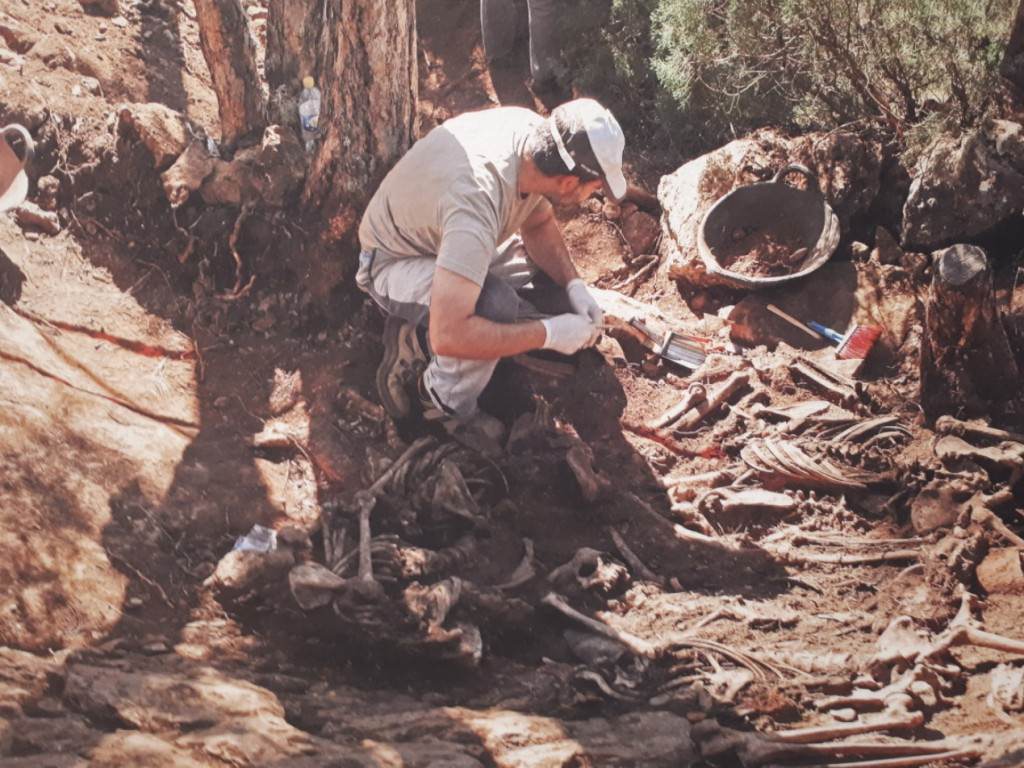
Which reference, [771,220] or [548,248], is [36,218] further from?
[771,220]

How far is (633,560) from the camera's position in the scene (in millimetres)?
3730

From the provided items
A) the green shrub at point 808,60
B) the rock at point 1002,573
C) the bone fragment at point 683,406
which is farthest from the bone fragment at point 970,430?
the green shrub at point 808,60

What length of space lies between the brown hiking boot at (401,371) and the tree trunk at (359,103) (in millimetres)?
758

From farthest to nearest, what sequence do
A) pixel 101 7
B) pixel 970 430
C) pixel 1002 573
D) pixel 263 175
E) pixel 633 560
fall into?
pixel 101 7
pixel 263 175
pixel 970 430
pixel 633 560
pixel 1002 573

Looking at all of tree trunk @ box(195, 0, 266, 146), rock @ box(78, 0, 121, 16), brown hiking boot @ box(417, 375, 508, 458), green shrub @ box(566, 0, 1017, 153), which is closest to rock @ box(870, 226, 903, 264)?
green shrub @ box(566, 0, 1017, 153)

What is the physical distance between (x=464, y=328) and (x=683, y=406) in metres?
1.42

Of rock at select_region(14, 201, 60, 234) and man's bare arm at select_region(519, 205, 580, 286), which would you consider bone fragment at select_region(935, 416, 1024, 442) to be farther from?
rock at select_region(14, 201, 60, 234)

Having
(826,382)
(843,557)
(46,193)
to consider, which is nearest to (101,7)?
(46,193)

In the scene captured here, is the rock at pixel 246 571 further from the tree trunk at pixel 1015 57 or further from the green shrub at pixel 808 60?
the tree trunk at pixel 1015 57

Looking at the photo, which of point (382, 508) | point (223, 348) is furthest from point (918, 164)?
point (223, 348)

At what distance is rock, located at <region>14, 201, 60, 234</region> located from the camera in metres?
4.46

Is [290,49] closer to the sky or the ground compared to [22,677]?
closer to the sky

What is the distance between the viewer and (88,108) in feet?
16.2

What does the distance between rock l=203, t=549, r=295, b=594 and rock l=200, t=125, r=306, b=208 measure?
2.19 m
